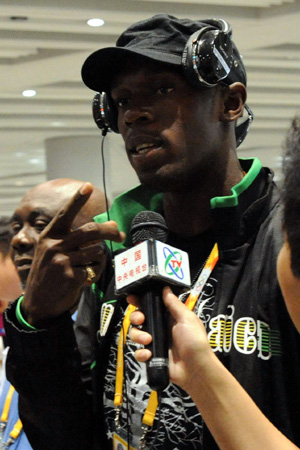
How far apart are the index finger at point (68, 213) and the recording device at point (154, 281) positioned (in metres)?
0.25

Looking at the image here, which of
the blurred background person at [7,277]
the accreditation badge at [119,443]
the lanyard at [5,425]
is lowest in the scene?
the blurred background person at [7,277]

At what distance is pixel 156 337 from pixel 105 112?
0.85 meters

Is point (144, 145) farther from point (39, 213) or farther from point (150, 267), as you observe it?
point (39, 213)

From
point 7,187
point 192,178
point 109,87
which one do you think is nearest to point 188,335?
point 192,178

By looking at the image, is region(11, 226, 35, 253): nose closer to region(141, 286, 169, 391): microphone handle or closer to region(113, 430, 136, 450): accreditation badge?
region(113, 430, 136, 450): accreditation badge

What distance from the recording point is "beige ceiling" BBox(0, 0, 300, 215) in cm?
759

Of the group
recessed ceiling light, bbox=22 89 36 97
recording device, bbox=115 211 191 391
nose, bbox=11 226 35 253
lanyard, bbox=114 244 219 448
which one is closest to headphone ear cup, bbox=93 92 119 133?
lanyard, bbox=114 244 219 448

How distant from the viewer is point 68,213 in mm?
1959

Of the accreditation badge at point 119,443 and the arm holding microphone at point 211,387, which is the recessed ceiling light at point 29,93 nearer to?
the accreditation badge at point 119,443

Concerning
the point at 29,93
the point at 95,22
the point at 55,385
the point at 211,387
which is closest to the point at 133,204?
the point at 55,385

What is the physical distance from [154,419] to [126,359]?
0.18m

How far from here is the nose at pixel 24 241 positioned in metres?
3.21

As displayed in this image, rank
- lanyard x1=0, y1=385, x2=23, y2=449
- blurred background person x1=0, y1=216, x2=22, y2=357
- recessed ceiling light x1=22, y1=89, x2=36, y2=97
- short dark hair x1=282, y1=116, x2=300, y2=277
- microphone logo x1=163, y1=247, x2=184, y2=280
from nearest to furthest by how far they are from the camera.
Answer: short dark hair x1=282, y1=116, x2=300, y2=277 → microphone logo x1=163, y1=247, x2=184, y2=280 → lanyard x1=0, y1=385, x2=23, y2=449 → blurred background person x1=0, y1=216, x2=22, y2=357 → recessed ceiling light x1=22, y1=89, x2=36, y2=97

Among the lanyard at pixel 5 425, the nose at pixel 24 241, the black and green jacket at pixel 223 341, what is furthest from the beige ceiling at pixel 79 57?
the black and green jacket at pixel 223 341
